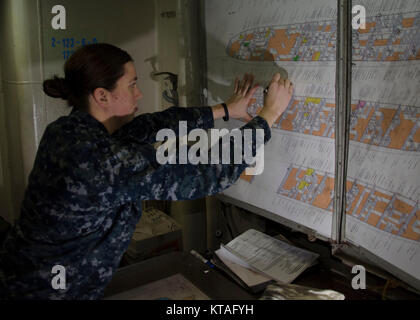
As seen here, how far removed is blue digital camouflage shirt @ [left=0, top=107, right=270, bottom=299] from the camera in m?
1.02

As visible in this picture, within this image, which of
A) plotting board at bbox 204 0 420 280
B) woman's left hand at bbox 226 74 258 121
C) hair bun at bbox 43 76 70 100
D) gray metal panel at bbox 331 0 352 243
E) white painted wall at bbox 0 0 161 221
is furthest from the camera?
white painted wall at bbox 0 0 161 221

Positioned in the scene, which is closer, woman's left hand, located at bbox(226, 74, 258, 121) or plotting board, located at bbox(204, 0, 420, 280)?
plotting board, located at bbox(204, 0, 420, 280)

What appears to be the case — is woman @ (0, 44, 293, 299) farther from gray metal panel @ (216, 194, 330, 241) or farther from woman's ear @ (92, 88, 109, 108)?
gray metal panel @ (216, 194, 330, 241)

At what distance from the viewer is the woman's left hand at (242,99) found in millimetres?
1497

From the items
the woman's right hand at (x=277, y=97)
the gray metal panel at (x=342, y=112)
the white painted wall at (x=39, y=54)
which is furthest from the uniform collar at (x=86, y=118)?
the white painted wall at (x=39, y=54)

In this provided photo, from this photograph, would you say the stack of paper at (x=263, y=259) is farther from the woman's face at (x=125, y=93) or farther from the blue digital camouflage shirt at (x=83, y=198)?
the woman's face at (x=125, y=93)

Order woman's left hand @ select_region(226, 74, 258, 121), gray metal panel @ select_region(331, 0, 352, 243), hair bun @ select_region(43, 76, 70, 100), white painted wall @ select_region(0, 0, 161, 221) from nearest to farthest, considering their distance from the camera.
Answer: gray metal panel @ select_region(331, 0, 352, 243) → hair bun @ select_region(43, 76, 70, 100) → woman's left hand @ select_region(226, 74, 258, 121) → white painted wall @ select_region(0, 0, 161, 221)

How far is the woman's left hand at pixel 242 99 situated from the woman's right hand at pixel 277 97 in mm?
204

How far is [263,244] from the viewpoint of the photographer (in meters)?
1.49

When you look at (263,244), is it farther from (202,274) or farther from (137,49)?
(137,49)

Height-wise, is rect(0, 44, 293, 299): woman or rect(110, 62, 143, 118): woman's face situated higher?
rect(110, 62, 143, 118): woman's face

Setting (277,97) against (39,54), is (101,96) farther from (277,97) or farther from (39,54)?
(39,54)

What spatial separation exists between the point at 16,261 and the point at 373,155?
3.62 feet

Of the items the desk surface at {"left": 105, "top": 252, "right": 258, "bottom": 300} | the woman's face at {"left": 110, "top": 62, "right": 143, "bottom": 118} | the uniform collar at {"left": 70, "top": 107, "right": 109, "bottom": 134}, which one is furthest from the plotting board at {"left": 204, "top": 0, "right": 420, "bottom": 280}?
the uniform collar at {"left": 70, "top": 107, "right": 109, "bottom": 134}
